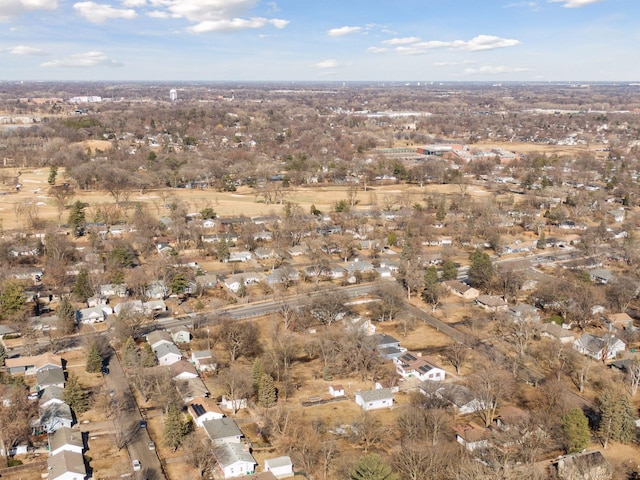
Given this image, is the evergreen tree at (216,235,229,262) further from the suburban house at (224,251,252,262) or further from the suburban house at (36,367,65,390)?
the suburban house at (36,367,65,390)

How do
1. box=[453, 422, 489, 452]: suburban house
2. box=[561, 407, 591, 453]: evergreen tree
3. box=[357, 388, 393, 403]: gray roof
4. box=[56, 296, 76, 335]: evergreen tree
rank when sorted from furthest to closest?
1. box=[56, 296, 76, 335]: evergreen tree
2. box=[357, 388, 393, 403]: gray roof
3. box=[453, 422, 489, 452]: suburban house
4. box=[561, 407, 591, 453]: evergreen tree

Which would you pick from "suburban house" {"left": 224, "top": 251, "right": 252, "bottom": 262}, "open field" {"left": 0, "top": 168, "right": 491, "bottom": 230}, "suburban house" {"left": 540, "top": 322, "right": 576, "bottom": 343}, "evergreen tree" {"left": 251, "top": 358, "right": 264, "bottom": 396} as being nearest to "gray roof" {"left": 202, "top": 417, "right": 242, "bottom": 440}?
"evergreen tree" {"left": 251, "top": 358, "right": 264, "bottom": 396}

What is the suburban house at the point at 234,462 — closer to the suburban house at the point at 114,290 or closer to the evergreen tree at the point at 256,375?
the evergreen tree at the point at 256,375

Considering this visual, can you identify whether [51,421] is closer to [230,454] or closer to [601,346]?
[230,454]

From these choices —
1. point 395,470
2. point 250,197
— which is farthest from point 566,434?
point 250,197

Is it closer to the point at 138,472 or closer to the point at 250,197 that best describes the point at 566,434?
the point at 138,472

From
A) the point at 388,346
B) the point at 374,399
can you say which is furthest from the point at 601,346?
the point at 374,399
